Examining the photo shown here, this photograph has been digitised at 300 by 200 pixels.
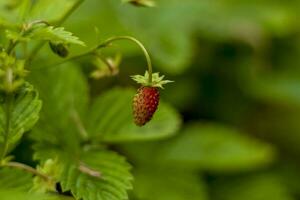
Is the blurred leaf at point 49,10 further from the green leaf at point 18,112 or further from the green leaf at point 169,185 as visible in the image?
the green leaf at point 169,185

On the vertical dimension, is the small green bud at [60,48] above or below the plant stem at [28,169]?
above

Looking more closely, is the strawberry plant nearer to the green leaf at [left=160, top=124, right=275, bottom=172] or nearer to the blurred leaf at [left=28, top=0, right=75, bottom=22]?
the blurred leaf at [left=28, top=0, right=75, bottom=22]

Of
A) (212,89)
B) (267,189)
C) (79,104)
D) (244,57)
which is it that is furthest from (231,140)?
(79,104)

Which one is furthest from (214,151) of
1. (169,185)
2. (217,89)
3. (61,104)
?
(61,104)

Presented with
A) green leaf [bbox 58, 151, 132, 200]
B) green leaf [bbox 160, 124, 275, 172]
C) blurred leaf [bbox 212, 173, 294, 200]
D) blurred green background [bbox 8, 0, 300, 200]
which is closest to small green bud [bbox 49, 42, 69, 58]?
green leaf [bbox 58, 151, 132, 200]

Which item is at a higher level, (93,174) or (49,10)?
(49,10)

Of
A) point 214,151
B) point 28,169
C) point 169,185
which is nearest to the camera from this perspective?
point 28,169

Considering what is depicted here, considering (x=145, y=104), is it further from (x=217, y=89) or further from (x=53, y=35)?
(x=217, y=89)

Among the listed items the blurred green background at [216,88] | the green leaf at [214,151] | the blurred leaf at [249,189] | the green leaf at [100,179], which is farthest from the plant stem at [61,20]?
the blurred leaf at [249,189]
